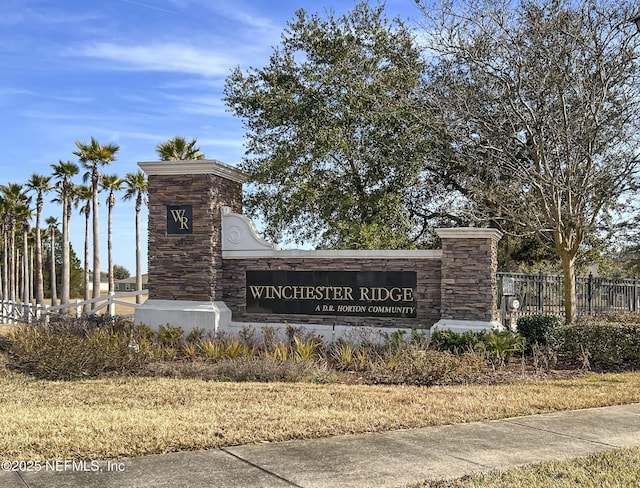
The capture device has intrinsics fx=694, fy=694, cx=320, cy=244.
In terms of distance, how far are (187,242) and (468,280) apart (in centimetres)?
657

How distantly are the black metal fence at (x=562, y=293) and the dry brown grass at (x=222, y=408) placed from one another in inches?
274

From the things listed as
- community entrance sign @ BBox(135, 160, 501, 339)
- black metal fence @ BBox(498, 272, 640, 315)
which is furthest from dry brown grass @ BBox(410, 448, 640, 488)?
black metal fence @ BBox(498, 272, 640, 315)

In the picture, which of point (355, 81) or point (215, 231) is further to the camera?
point (355, 81)

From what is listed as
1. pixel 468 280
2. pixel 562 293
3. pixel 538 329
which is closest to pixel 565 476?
pixel 468 280

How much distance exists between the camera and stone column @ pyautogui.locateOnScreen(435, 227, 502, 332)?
14219 mm

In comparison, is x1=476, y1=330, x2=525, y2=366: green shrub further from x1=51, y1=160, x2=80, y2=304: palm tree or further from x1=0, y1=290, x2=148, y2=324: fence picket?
x1=51, y1=160, x2=80, y2=304: palm tree

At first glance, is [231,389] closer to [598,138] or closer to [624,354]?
[624,354]

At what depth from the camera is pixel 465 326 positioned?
14.1m

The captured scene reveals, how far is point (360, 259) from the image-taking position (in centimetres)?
1523

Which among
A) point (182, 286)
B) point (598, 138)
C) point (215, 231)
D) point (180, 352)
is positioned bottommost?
point (180, 352)

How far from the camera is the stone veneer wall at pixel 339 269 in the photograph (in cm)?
1476

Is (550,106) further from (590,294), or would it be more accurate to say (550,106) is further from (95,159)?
(95,159)

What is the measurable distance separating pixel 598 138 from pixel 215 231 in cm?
938

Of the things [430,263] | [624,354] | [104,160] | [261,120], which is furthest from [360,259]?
[104,160]
